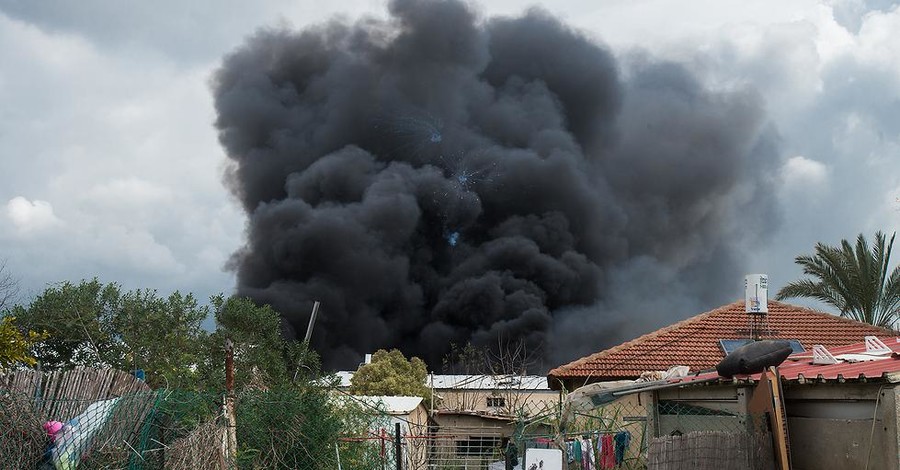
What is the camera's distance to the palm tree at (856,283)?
839 inches

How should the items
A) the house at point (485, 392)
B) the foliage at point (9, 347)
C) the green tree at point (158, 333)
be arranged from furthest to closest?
the house at point (485, 392) < the green tree at point (158, 333) < the foliage at point (9, 347)

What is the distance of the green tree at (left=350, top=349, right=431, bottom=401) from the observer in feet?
89.0

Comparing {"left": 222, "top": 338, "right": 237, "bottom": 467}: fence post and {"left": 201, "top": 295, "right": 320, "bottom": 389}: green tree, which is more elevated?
{"left": 201, "top": 295, "right": 320, "bottom": 389}: green tree

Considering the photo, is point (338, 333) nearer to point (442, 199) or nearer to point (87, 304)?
point (442, 199)

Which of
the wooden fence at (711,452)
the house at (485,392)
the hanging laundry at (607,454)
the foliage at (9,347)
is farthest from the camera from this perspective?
the house at (485,392)

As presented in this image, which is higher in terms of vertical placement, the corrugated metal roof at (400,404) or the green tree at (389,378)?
the green tree at (389,378)

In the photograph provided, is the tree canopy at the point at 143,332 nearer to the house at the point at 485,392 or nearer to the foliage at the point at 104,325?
the foliage at the point at 104,325

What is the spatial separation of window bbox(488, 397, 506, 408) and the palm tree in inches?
374

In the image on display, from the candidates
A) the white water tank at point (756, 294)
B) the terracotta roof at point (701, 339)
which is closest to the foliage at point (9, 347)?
the terracotta roof at point (701, 339)

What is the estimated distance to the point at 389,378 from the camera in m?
27.4

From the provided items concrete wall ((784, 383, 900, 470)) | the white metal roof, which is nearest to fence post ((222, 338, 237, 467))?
concrete wall ((784, 383, 900, 470))

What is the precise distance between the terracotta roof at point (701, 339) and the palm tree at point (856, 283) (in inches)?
61.2

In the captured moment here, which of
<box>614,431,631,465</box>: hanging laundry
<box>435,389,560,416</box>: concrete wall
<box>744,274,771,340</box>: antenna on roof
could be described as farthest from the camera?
<box>435,389,560,416</box>: concrete wall

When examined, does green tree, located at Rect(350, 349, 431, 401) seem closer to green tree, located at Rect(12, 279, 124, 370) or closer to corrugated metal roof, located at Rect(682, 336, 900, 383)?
green tree, located at Rect(12, 279, 124, 370)
